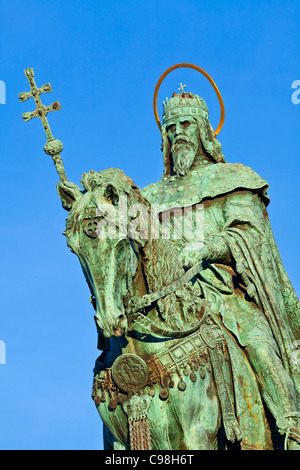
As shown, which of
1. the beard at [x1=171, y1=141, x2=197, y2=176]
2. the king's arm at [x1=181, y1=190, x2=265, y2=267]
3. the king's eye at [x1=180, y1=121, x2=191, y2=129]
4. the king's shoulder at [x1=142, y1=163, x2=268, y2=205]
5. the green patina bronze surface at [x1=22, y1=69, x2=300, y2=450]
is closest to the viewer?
the green patina bronze surface at [x1=22, y1=69, x2=300, y2=450]

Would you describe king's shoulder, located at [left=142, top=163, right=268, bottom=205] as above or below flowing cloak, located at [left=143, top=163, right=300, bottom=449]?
above

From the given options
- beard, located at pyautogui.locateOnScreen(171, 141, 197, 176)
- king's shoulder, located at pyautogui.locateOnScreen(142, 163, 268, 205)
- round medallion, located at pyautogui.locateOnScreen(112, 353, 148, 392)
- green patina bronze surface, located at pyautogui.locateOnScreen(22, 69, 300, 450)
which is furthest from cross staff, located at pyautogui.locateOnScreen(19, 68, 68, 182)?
beard, located at pyautogui.locateOnScreen(171, 141, 197, 176)

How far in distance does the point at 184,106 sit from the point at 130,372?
5.84 meters

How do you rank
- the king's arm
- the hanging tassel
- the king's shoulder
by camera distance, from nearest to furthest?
the hanging tassel < the king's arm < the king's shoulder

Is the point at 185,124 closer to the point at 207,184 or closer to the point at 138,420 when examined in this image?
the point at 207,184

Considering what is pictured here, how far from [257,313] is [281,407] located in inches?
59.6

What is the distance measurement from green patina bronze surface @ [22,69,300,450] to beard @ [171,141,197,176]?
172cm

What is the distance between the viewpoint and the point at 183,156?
16.8m

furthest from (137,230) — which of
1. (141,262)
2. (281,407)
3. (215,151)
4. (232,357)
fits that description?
(215,151)

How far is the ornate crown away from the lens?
1705cm

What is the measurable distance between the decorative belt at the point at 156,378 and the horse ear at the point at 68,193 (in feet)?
6.50

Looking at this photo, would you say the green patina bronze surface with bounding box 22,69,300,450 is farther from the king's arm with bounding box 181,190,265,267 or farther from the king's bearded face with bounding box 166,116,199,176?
the king's bearded face with bounding box 166,116,199,176

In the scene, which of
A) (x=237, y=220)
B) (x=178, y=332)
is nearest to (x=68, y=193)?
(x=178, y=332)
